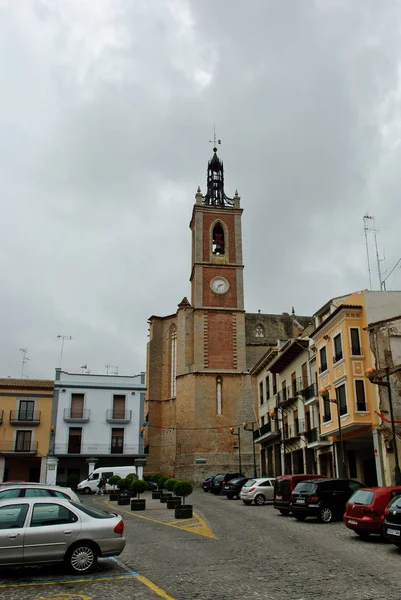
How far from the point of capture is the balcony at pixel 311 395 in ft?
99.3

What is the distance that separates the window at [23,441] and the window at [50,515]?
31.2 m

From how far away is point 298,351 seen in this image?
3419 cm

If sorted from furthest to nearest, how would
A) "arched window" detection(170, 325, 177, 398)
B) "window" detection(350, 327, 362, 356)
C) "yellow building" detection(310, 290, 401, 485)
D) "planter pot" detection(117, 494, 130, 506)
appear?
"arched window" detection(170, 325, 177, 398) < "planter pot" detection(117, 494, 130, 506) < "window" detection(350, 327, 362, 356) < "yellow building" detection(310, 290, 401, 485)

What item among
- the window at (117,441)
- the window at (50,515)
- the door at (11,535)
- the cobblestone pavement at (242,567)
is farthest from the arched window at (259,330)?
the door at (11,535)

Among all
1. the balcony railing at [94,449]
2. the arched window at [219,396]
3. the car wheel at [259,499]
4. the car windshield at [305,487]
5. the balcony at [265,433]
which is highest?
the arched window at [219,396]

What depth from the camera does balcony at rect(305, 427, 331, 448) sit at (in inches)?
1154

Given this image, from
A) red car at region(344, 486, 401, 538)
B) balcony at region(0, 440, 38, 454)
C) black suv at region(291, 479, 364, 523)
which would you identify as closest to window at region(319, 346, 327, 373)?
black suv at region(291, 479, 364, 523)

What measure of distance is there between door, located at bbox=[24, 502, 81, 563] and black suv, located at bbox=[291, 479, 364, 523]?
1014cm

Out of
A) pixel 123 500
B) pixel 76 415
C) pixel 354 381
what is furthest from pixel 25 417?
pixel 354 381

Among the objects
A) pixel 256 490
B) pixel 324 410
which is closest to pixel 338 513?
pixel 256 490

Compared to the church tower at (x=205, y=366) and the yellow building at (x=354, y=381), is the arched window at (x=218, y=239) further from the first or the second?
the yellow building at (x=354, y=381)

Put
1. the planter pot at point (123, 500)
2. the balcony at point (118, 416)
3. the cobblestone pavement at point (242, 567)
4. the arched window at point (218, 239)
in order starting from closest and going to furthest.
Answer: the cobblestone pavement at point (242, 567) < the planter pot at point (123, 500) < the balcony at point (118, 416) < the arched window at point (218, 239)

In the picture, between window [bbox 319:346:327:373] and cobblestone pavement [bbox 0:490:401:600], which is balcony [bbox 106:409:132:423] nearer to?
window [bbox 319:346:327:373]

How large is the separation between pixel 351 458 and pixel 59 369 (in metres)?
22.6
